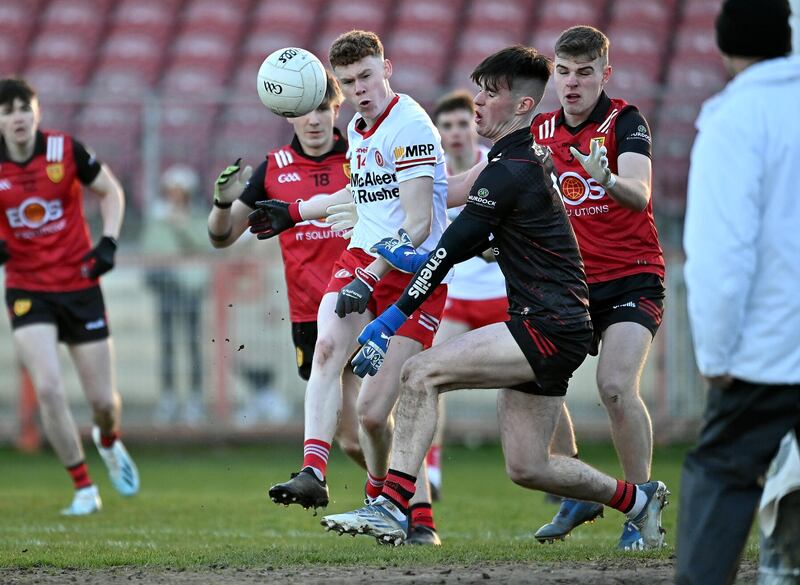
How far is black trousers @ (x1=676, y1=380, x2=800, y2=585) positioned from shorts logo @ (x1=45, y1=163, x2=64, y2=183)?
6.82 m

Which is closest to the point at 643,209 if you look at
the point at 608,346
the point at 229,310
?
the point at 608,346

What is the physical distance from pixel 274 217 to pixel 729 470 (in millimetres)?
3597

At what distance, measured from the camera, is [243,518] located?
9398 mm

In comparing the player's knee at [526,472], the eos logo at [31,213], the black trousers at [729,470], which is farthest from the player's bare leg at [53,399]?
the black trousers at [729,470]

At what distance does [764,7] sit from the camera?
15.3 feet

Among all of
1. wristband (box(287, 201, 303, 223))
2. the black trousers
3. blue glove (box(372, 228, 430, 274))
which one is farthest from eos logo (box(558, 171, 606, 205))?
the black trousers

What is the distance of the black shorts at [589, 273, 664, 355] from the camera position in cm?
731

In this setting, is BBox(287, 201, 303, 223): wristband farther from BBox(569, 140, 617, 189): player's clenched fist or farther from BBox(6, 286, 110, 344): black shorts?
BBox(6, 286, 110, 344): black shorts

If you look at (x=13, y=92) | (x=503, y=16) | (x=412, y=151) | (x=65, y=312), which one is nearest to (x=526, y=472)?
(x=412, y=151)

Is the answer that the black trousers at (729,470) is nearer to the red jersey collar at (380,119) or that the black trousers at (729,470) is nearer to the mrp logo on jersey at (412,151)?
the mrp logo on jersey at (412,151)

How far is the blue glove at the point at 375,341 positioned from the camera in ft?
20.2

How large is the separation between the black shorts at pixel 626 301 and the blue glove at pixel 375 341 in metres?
1.54

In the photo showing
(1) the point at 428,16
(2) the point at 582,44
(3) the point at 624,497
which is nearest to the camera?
(3) the point at 624,497

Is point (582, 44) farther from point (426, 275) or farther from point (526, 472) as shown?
point (526, 472)
